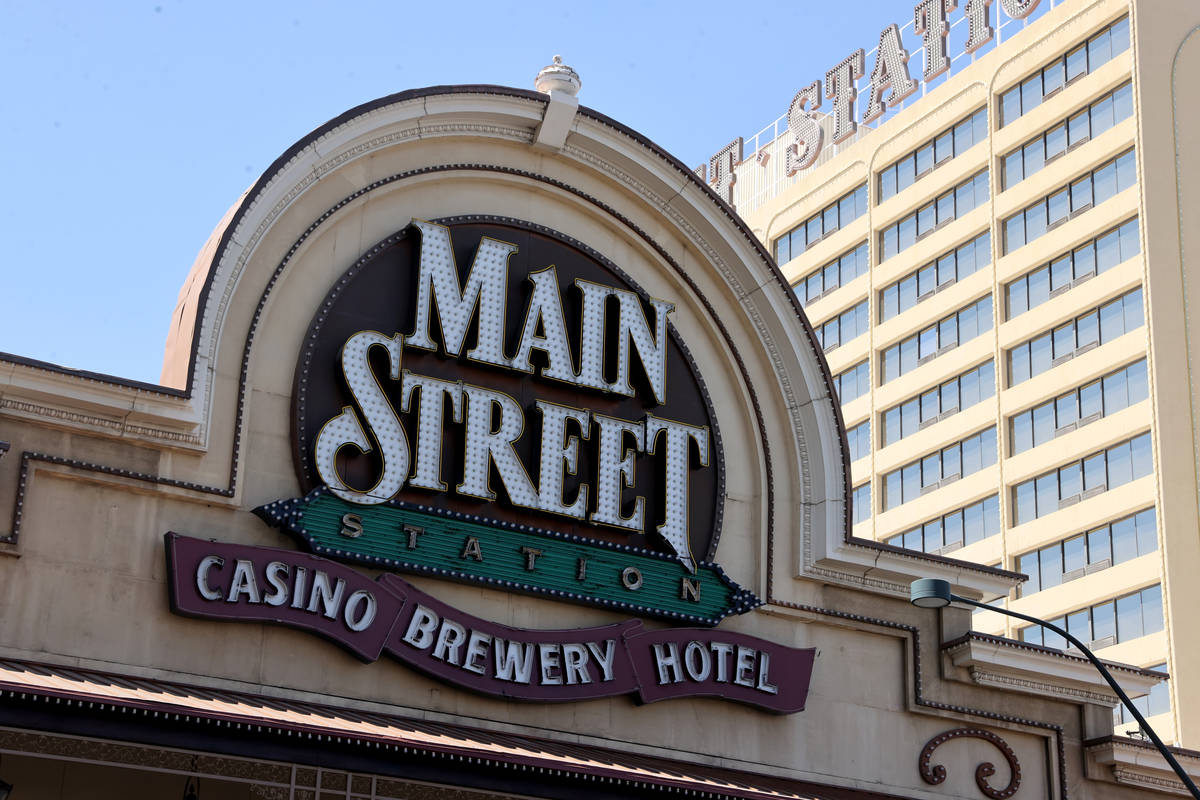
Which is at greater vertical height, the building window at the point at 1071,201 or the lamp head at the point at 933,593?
the building window at the point at 1071,201

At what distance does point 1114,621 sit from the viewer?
56.1 m

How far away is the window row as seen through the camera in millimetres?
64938

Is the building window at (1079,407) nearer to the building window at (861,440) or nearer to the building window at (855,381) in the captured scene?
the building window at (861,440)

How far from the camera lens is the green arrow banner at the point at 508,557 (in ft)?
69.9

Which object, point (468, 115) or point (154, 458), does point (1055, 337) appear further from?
point (154, 458)

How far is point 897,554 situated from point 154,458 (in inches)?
412

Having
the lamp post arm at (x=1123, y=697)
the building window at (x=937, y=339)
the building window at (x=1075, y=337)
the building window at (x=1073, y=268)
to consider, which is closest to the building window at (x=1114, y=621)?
the building window at (x=1075, y=337)

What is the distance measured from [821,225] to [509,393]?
171 feet

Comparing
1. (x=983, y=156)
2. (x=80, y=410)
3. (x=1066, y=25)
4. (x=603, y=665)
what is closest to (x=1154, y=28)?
(x=1066, y=25)

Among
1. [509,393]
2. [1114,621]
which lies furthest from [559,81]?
[1114,621]

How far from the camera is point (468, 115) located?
2406 centimetres

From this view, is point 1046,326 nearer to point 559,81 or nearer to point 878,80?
point 878,80

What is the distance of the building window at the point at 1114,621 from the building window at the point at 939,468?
7.05 metres

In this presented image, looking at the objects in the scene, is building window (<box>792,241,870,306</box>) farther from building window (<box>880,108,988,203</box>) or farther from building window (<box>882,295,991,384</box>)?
building window (<box>882,295,991,384</box>)
